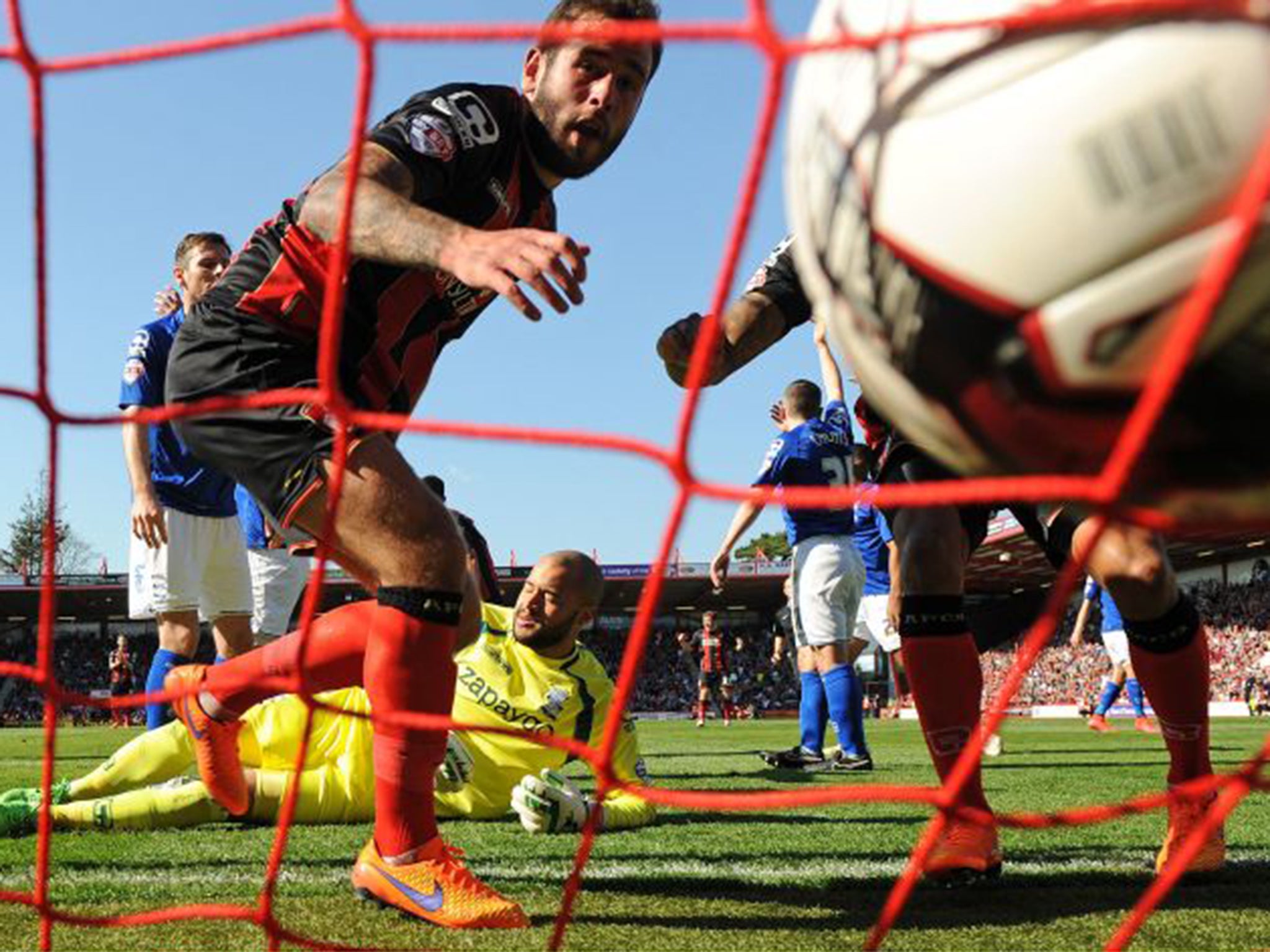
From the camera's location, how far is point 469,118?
2316 millimetres

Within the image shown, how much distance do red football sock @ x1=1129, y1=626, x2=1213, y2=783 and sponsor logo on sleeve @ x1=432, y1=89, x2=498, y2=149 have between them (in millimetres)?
1636

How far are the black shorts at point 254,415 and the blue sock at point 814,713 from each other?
4.59 metres

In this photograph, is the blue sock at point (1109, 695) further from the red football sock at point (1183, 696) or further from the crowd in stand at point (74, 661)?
the crowd in stand at point (74, 661)

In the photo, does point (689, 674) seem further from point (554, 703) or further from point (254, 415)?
point (254, 415)

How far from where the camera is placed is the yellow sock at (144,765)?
3.20m

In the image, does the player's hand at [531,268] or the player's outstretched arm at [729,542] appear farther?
the player's outstretched arm at [729,542]

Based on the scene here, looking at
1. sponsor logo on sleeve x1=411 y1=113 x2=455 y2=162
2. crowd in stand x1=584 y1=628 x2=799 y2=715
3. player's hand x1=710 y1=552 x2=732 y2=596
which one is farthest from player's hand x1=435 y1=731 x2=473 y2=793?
crowd in stand x1=584 y1=628 x2=799 y2=715

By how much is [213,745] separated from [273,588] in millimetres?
2580

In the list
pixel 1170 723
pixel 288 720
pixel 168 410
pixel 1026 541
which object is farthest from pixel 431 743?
pixel 1026 541

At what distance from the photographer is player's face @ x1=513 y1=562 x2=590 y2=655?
3.53m

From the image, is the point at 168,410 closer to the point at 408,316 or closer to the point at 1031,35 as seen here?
the point at 408,316

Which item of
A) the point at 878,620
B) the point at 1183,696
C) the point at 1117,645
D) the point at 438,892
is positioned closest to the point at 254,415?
the point at 438,892

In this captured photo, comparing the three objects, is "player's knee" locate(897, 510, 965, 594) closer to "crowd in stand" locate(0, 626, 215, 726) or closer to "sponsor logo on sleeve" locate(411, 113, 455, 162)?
"sponsor logo on sleeve" locate(411, 113, 455, 162)

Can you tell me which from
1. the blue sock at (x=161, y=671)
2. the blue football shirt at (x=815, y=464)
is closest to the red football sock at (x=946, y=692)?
the blue sock at (x=161, y=671)
